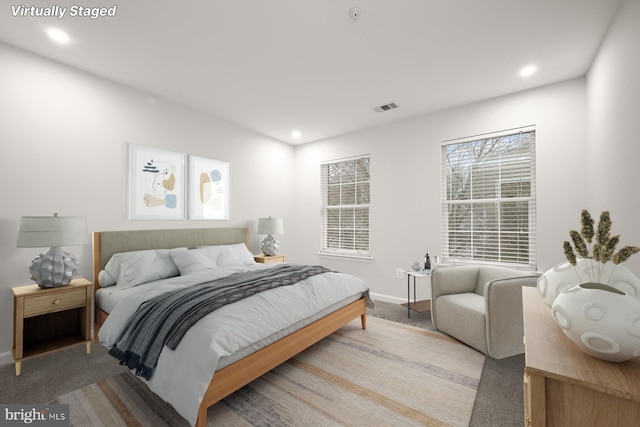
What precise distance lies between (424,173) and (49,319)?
4.58 metres

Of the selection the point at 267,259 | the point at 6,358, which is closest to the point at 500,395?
the point at 267,259

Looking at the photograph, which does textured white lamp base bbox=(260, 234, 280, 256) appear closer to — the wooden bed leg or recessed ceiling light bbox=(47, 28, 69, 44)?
the wooden bed leg

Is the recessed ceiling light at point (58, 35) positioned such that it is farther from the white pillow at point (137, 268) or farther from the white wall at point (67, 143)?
the white pillow at point (137, 268)

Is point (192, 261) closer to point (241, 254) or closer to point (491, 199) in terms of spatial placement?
point (241, 254)

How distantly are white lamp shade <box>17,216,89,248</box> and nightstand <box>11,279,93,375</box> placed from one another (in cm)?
42

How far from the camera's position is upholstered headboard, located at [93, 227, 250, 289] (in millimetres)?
3080

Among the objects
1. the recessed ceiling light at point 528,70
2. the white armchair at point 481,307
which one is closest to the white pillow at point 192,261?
the white armchair at point 481,307

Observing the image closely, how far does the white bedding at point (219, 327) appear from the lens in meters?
1.61

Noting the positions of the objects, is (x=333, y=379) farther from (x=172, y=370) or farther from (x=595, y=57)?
(x=595, y=57)

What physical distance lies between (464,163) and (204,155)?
360 cm

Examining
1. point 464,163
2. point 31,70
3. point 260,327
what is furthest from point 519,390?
point 31,70

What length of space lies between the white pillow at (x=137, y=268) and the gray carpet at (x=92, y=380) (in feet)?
2.21

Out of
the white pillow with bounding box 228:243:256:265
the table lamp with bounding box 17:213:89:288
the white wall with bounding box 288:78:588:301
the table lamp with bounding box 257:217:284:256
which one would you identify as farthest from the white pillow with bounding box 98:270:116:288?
the white wall with bounding box 288:78:588:301

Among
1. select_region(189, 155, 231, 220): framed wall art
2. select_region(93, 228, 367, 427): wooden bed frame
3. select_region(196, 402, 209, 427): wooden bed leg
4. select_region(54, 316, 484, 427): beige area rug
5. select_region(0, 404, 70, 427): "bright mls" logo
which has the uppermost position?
select_region(189, 155, 231, 220): framed wall art
